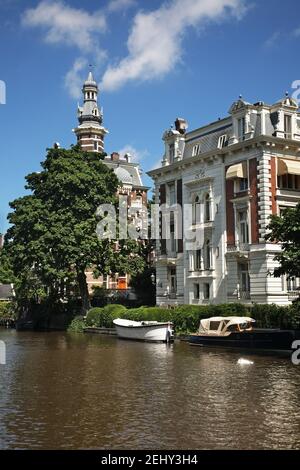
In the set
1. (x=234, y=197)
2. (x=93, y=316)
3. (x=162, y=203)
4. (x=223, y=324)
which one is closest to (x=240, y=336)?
(x=223, y=324)

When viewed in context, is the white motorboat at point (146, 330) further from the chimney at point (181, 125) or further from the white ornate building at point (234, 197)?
the chimney at point (181, 125)

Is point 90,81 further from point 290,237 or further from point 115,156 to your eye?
point 290,237

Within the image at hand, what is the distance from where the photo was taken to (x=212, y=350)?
119 ft

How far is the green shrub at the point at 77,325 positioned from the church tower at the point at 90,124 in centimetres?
3852

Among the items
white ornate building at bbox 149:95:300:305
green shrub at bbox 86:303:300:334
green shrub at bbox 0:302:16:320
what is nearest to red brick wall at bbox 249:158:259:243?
white ornate building at bbox 149:95:300:305

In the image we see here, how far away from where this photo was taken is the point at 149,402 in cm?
1955

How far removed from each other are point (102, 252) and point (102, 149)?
39.3 meters

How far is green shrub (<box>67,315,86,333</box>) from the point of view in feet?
185

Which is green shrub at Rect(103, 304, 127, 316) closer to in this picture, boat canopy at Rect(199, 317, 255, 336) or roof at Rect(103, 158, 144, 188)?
boat canopy at Rect(199, 317, 255, 336)

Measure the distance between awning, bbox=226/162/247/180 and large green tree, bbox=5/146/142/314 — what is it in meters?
14.1

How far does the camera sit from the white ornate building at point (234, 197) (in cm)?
4491

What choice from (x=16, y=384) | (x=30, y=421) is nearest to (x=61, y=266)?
(x=16, y=384)

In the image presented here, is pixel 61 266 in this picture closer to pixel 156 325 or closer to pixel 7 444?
pixel 156 325
